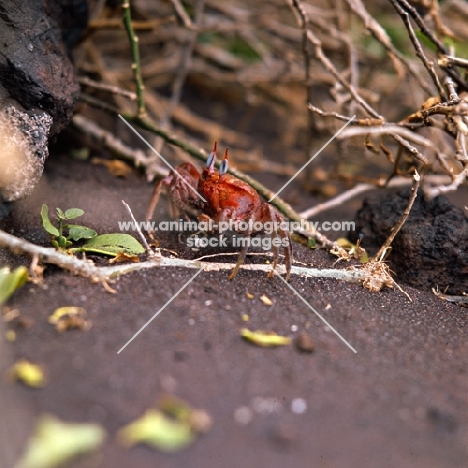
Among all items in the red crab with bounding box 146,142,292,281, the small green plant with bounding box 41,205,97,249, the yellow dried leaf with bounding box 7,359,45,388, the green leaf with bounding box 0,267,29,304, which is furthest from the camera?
the red crab with bounding box 146,142,292,281

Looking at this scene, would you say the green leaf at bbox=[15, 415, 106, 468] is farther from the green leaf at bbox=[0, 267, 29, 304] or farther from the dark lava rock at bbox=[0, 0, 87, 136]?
the dark lava rock at bbox=[0, 0, 87, 136]

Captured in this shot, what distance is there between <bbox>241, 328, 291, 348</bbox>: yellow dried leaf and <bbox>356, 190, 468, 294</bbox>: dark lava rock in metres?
1.17

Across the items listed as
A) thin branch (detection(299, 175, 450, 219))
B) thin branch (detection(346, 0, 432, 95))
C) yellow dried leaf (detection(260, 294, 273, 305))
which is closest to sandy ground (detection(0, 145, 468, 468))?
yellow dried leaf (detection(260, 294, 273, 305))

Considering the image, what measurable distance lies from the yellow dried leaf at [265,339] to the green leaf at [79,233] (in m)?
1.07

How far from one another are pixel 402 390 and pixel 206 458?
879 millimetres

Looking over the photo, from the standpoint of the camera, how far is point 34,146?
2.88 meters

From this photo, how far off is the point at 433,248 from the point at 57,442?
231cm

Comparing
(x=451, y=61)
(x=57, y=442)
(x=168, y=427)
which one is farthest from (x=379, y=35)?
(x=57, y=442)

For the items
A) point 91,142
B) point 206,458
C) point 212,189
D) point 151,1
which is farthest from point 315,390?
point 151,1

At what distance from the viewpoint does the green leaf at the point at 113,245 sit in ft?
9.08

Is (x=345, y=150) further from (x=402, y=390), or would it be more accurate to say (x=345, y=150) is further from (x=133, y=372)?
(x=133, y=372)

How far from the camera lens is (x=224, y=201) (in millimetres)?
3273

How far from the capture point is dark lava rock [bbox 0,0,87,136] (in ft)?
9.24

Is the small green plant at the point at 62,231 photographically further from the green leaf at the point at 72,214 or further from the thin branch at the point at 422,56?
the thin branch at the point at 422,56
